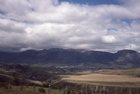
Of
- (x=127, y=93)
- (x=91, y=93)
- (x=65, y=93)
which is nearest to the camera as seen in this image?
(x=65, y=93)

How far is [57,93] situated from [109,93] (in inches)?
1968

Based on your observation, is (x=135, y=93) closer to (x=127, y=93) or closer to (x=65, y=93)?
(x=127, y=93)

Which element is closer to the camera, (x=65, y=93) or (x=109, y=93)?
(x=65, y=93)

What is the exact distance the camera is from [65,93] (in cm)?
15762

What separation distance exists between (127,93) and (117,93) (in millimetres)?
6435

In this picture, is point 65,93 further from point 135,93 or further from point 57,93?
point 135,93

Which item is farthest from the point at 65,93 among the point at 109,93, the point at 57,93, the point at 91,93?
the point at 109,93

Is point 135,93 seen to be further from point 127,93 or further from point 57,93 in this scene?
point 57,93

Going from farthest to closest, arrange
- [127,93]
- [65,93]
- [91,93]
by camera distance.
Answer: [127,93], [91,93], [65,93]

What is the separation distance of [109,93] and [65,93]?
47916 mm

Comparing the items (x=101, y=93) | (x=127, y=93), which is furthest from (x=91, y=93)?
(x=127, y=93)

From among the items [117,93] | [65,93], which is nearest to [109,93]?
[117,93]

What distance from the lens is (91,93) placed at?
185250 millimetres

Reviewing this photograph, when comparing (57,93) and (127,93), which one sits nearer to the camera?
(57,93)
